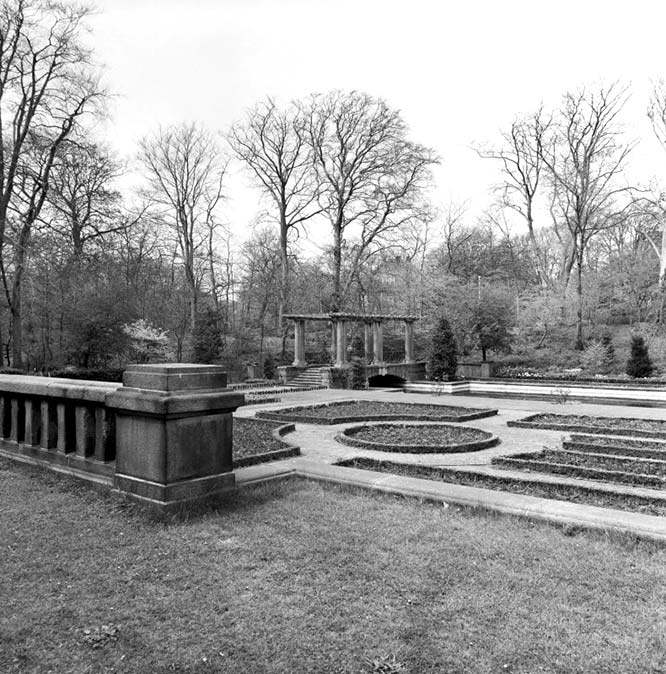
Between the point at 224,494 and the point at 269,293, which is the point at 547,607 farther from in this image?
the point at 269,293

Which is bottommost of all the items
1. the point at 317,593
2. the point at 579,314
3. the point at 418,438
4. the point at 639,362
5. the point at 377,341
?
the point at 418,438

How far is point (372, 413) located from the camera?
12602 mm

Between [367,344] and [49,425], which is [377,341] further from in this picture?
[49,425]

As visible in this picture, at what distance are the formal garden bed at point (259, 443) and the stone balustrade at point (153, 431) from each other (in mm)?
1790

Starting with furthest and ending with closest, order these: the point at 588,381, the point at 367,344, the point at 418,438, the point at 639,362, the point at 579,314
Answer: the point at 579,314
the point at 367,344
the point at 639,362
the point at 588,381
the point at 418,438

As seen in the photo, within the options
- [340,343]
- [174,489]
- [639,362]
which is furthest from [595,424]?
[639,362]

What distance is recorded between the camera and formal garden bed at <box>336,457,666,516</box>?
203 inches

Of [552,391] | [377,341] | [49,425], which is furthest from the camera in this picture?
[377,341]

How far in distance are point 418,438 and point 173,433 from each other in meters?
5.72

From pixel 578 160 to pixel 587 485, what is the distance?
3004cm

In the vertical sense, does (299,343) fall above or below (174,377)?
above

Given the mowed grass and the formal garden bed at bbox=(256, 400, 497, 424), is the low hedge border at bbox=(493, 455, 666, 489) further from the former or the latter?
the formal garden bed at bbox=(256, 400, 497, 424)

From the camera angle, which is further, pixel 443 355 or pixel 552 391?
pixel 443 355

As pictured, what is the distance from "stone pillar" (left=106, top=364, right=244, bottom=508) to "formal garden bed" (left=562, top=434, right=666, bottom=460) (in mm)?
5732
